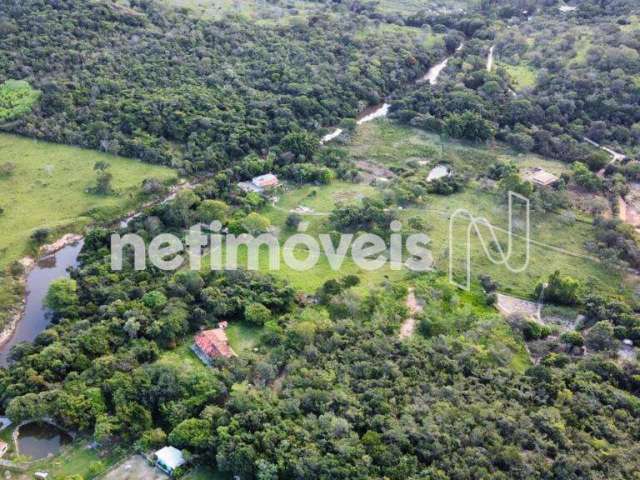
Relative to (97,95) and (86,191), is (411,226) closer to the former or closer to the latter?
(86,191)

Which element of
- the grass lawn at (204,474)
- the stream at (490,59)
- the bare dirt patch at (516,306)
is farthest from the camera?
the stream at (490,59)

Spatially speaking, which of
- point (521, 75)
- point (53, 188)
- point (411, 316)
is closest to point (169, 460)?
point (411, 316)

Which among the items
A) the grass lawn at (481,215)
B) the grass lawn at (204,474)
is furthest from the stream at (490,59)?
the grass lawn at (204,474)

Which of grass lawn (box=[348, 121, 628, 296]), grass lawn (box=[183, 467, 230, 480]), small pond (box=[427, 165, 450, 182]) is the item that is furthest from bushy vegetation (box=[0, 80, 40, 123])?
grass lawn (box=[183, 467, 230, 480])

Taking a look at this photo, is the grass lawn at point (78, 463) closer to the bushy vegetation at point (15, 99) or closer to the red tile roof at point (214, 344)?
the red tile roof at point (214, 344)

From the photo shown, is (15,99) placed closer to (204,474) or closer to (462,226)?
(462,226)

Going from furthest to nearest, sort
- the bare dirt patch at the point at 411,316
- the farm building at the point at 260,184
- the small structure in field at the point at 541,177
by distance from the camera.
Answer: the small structure in field at the point at 541,177
the farm building at the point at 260,184
the bare dirt patch at the point at 411,316

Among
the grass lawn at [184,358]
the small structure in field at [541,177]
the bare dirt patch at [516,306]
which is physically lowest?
the grass lawn at [184,358]
